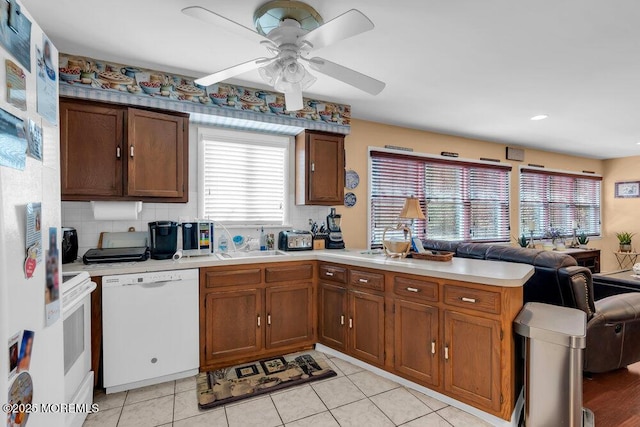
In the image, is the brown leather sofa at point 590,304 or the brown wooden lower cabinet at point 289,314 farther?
the brown wooden lower cabinet at point 289,314

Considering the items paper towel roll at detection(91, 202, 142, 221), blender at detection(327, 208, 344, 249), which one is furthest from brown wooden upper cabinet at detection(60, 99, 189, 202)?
blender at detection(327, 208, 344, 249)

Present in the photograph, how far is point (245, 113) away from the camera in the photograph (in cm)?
312

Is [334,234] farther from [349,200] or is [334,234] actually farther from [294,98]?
[294,98]

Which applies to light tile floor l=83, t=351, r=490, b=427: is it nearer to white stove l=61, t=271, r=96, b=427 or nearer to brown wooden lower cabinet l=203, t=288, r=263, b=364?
white stove l=61, t=271, r=96, b=427

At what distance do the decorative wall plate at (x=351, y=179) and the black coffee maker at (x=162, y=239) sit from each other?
2.11 m

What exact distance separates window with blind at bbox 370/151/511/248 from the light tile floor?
2.16 meters

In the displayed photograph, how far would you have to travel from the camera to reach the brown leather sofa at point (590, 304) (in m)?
2.30

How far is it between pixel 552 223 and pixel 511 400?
5.63 meters

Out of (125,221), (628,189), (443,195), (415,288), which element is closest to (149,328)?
(125,221)

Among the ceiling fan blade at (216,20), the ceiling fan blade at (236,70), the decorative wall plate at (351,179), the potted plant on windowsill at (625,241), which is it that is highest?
the ceiling fan blade at (216,20)

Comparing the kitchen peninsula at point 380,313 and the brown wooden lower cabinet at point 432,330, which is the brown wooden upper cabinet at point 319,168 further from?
the brown wooden lower cabinet at point 432,330

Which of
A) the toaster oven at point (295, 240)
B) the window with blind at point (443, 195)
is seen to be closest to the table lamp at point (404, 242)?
the toaster oven at point (295, 240)

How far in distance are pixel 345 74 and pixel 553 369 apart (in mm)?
2136

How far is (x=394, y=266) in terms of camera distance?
8.10ft
